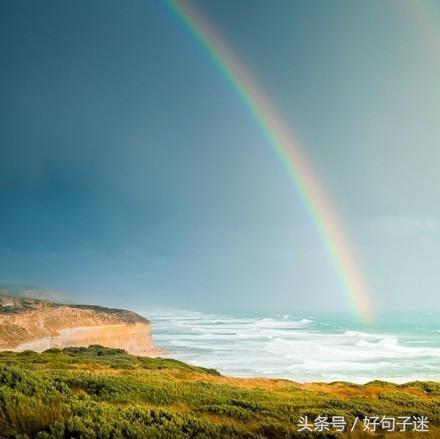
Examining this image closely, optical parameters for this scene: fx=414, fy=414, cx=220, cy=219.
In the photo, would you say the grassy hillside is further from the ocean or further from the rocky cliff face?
the rocky cliff face

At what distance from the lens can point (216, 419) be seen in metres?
8.76

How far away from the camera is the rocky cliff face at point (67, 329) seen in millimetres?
73562

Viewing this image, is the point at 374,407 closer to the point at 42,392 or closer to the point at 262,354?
the point at 42,392

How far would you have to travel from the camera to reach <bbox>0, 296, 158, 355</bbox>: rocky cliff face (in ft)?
241

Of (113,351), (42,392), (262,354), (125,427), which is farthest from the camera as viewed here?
(262,354)

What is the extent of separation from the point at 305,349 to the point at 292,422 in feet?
260

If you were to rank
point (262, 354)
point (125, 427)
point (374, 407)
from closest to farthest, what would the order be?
point (125, 427), point (374, 407), point (262, 354)

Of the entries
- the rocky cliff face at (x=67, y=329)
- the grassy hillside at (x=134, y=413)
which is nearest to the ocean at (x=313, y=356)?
the rocky cliff face at (x=67, y=329)

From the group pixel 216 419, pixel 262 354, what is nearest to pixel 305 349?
pixel 262 354

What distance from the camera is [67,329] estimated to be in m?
89.0

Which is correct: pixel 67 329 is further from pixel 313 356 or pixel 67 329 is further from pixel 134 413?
pixel 134 413

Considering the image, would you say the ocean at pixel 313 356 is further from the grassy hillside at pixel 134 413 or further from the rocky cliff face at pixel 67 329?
the grassy hillside at pixel 134 413

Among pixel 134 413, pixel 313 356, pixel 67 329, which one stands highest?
pixel 134 413

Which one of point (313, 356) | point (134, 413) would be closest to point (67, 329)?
point (313, 356)
